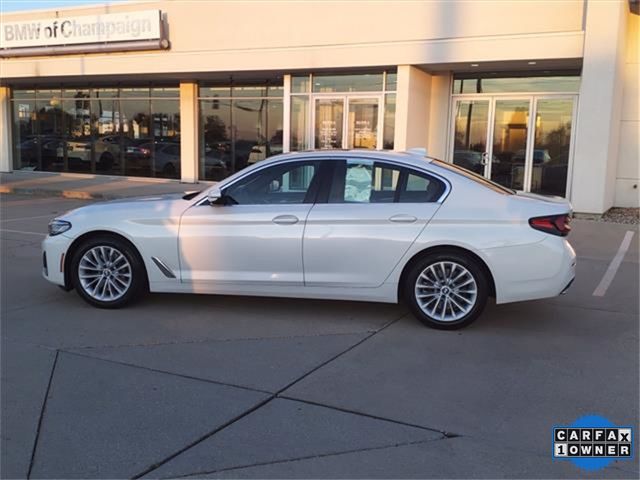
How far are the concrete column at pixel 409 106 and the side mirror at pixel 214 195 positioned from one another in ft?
32.4

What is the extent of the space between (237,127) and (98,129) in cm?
584

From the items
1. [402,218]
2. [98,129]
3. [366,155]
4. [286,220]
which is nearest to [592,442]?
[402,218]

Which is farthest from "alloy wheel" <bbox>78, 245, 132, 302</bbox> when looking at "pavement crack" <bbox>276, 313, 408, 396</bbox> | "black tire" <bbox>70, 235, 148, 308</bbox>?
"pavement crack" <bbox>276, 313, 408, 396</bbox>

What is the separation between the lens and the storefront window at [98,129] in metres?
21.0

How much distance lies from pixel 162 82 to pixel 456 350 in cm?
1766

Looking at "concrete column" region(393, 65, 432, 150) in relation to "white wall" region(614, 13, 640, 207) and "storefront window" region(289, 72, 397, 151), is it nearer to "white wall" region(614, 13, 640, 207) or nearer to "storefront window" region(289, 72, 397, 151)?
"storefront window" region(289, 72, 397, 151)

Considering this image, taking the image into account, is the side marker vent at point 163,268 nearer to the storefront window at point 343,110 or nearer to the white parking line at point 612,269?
the white parking line at point 612,269

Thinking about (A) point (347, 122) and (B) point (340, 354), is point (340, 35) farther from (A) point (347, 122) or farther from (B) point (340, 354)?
(B) point (340, 354)

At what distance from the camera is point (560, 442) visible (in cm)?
373

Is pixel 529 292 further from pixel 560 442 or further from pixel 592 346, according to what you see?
pixel 560 442

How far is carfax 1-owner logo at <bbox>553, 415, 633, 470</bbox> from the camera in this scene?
11.7ft

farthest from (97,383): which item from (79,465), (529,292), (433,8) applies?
(433,8)

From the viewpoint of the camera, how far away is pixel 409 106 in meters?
15.5

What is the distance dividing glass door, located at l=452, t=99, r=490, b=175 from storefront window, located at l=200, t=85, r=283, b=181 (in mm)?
5249
